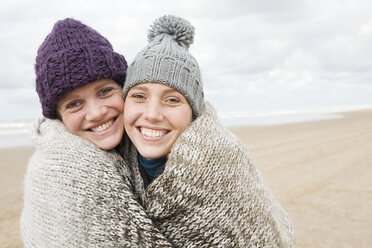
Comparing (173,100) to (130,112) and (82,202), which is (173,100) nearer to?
(130,112)

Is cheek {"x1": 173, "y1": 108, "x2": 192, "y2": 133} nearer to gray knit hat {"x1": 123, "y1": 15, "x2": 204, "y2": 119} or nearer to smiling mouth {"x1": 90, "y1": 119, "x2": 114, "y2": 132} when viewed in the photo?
gray knit hat {"x1": 123, "y1": 15, "x2": 204, "y2": 119}

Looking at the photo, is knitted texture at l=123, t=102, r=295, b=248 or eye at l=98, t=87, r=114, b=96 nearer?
knitted texture at l=123, t=102, r=295, b=248

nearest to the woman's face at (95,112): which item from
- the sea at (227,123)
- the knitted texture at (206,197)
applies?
the knitted texture at (206,197)

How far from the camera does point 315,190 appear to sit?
5895 millimetres

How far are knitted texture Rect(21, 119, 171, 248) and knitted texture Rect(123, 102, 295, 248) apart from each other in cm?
14

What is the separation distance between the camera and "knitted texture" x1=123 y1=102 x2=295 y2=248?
5.88ft

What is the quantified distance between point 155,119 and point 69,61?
2.29ft

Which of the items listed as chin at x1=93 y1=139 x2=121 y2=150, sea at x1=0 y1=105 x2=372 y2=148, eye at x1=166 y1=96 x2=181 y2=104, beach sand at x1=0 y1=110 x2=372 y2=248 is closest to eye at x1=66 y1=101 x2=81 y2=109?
chin at x1=93 y1=139 x2=121 y2=150

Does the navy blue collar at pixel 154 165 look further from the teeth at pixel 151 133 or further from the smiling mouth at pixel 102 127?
the smiling mouth at pixel 102 127

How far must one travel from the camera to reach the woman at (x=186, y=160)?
5.94 ft

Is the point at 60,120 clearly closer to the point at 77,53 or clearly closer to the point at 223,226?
the point at 77,53

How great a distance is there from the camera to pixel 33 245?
202cm

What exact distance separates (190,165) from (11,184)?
6478mm

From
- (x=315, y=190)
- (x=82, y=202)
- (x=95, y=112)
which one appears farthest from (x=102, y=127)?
(x=315, y=190)
